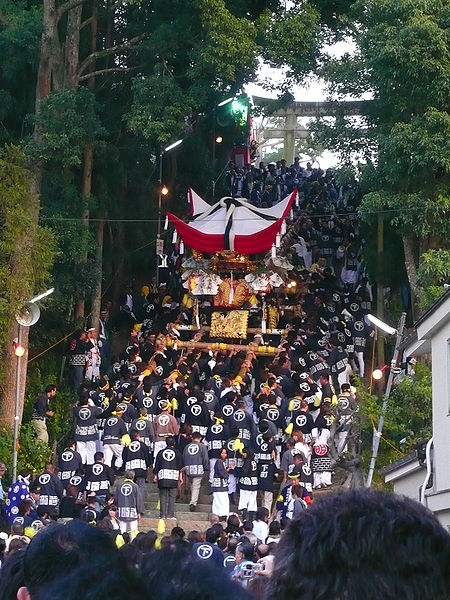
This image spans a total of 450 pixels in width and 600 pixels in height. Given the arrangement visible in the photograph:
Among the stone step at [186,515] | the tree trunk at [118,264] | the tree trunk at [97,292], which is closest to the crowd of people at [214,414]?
the stone step at [186,515]

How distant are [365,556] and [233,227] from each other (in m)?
26.2

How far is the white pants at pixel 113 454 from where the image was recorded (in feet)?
65.0

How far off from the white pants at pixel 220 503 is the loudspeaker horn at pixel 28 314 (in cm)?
567

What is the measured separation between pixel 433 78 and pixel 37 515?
40.9 ft

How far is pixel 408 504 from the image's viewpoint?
91.2 inches

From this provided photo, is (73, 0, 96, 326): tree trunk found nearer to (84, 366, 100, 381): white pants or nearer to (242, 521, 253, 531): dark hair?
(84, 366, 100, 381): white pants

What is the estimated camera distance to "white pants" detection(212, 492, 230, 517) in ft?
62.0

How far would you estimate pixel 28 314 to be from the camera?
22344mm

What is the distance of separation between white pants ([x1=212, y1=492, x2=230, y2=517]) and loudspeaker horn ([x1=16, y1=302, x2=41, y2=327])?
5.67 metres

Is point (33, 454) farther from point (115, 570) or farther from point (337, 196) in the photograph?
point (115, 570)

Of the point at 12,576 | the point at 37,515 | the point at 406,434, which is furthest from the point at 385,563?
the point at 406,434

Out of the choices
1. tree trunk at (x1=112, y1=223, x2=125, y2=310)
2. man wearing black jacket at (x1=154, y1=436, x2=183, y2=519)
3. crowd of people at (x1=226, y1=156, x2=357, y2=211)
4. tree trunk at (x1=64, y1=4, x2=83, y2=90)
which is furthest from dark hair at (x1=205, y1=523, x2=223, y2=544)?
crowd of people at (x1=226, y1=156, x2=357, y2=211)

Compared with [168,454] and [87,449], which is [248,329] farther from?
[168,454]

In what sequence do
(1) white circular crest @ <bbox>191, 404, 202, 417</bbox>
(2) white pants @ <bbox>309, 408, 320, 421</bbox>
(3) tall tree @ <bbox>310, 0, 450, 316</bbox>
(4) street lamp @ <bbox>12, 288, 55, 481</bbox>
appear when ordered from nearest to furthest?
(1) white circular crest @ <bbox>191, 404, 202, 417</bbox> < (2) white pants @ <bbox>309, 408, 320, 421</bbox> < (4) street lamp @ <bbox>12, 288, 55, 481</bbox> < (3) tall tree @ <bbox>310, 0, 450, 316</bbox>
